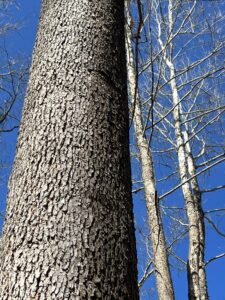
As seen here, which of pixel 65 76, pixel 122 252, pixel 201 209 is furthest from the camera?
pixel 201 209

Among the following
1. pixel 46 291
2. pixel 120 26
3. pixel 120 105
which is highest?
pixel 120 26

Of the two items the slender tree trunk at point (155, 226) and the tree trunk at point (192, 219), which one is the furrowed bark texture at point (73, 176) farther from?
the tree trunk at point (192, 219)

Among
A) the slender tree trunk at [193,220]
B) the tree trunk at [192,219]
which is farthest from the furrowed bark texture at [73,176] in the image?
the slender tree trunk at [193,220]

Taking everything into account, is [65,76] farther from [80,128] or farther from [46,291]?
[46,291]

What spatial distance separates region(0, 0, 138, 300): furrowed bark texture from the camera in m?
0.96

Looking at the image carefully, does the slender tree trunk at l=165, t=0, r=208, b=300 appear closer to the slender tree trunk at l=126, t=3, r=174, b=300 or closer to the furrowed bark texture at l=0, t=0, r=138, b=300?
the slender tree trunk at l=126, t=3, r=174, b=300

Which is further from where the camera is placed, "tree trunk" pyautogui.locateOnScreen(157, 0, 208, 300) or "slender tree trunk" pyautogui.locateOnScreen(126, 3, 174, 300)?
"tree trunk" pyautogui.locateOnScreen(157, 0, 208, 300)

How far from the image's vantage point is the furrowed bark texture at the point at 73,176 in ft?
3.14

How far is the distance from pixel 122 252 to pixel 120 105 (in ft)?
1.76

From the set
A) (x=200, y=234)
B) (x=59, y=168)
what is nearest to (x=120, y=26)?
(x=59, y=168)

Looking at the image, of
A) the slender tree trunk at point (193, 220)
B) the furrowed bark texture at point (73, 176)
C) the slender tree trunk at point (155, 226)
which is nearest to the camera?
the furrowed bark texture at point (73, 176)

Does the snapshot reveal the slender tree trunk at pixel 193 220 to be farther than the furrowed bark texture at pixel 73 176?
Yes

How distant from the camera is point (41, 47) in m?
1.52

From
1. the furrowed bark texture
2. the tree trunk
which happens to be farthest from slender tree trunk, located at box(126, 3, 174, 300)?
the furrowed bark texture
